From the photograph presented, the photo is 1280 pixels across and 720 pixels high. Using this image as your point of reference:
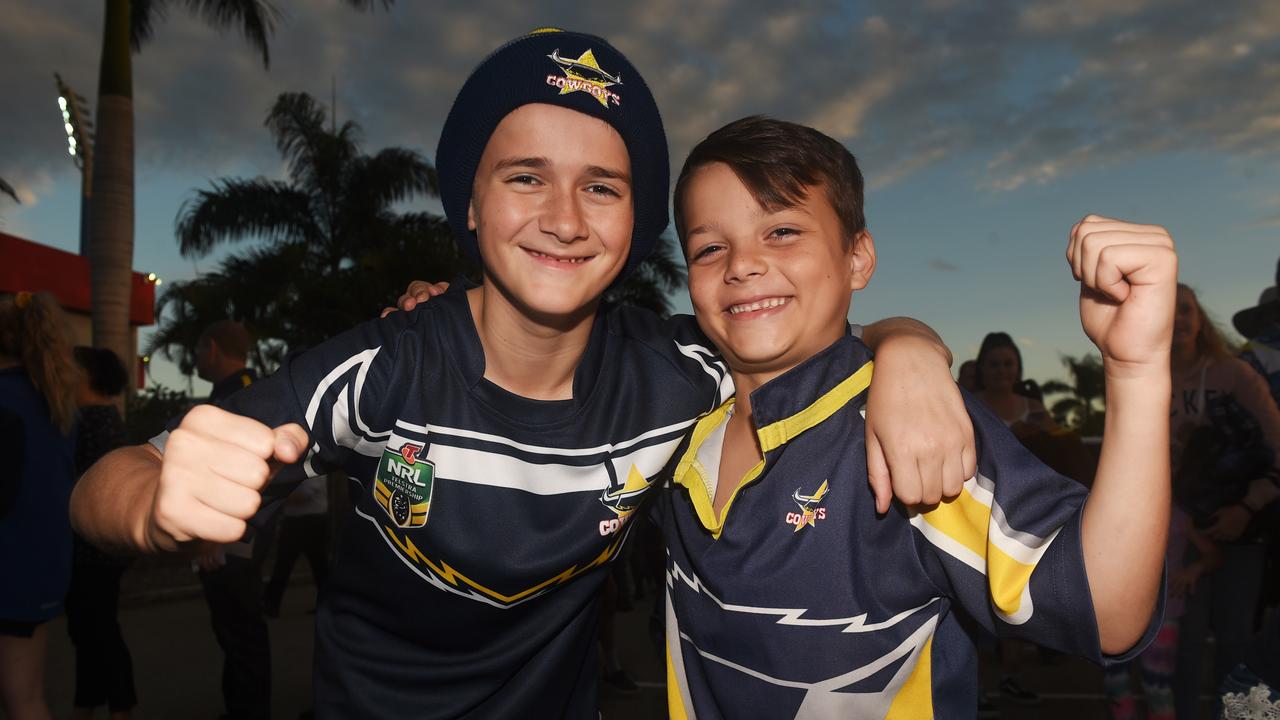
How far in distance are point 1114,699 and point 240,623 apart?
4.94 meters

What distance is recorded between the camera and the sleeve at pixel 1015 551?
1.36 metres

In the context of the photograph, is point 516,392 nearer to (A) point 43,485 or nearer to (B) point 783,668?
(B) point 783,668

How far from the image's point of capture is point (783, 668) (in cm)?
167

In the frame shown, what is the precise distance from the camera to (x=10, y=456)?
4047 mm

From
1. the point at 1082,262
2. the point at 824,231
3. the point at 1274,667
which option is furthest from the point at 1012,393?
the point at 1082,262

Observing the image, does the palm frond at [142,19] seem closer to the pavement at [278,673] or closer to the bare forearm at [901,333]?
the pavement at [278,673]

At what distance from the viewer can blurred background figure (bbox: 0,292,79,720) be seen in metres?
4.09

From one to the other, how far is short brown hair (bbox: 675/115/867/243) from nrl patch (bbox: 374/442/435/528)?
926 millimetres

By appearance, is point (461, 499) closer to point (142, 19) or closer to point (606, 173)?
point (606, 173)

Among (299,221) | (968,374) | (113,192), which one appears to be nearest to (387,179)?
(299,221)

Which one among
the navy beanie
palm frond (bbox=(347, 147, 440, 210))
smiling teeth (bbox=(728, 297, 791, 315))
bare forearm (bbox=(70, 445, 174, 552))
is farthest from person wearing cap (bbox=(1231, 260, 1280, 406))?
palm frond (bbox=(347, 147, 440, 210))

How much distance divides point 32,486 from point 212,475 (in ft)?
13.0

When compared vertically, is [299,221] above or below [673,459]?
above

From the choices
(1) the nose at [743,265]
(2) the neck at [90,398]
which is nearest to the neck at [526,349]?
(1) the nose at [743,265]
